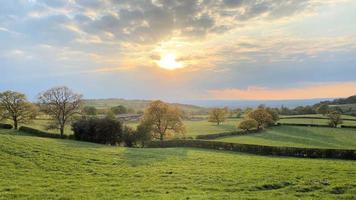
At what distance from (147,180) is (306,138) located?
6298cm

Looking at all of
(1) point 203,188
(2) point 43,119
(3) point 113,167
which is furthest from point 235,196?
(2) point 43,119

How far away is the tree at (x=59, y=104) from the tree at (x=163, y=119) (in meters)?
16.7

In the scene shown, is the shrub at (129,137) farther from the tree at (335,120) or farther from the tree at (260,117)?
the tree at (335,120)

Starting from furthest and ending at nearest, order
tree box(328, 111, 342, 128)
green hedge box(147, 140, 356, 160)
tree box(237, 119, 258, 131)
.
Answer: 1. tree box(328, 111, 342, 128)
2. tree box(237, 119, 258, 131)
3. green hedge box(147, 140, 356, 160)

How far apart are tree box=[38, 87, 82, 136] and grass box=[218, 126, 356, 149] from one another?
35554mm

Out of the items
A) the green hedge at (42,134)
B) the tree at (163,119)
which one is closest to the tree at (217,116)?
the tree at (163,119)

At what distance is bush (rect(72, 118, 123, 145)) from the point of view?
5172 cm

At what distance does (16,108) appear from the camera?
7044 centimetres

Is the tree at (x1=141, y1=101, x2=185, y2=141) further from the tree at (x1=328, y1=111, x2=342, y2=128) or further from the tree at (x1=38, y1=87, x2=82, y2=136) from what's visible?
the tree at (x1=328, y1=111, x2=342, y2=128)

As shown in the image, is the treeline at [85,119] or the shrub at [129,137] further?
the shrub at [129,137]

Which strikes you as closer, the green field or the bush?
the green field

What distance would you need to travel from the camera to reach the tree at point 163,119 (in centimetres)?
6450

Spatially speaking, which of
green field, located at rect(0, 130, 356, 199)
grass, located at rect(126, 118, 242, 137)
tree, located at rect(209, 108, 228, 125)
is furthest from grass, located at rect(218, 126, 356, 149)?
green field, located at rect(0, 130, 356, 199)

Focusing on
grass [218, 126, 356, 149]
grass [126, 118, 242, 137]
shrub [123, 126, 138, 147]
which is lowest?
grass [218, 126, 356, 149]
